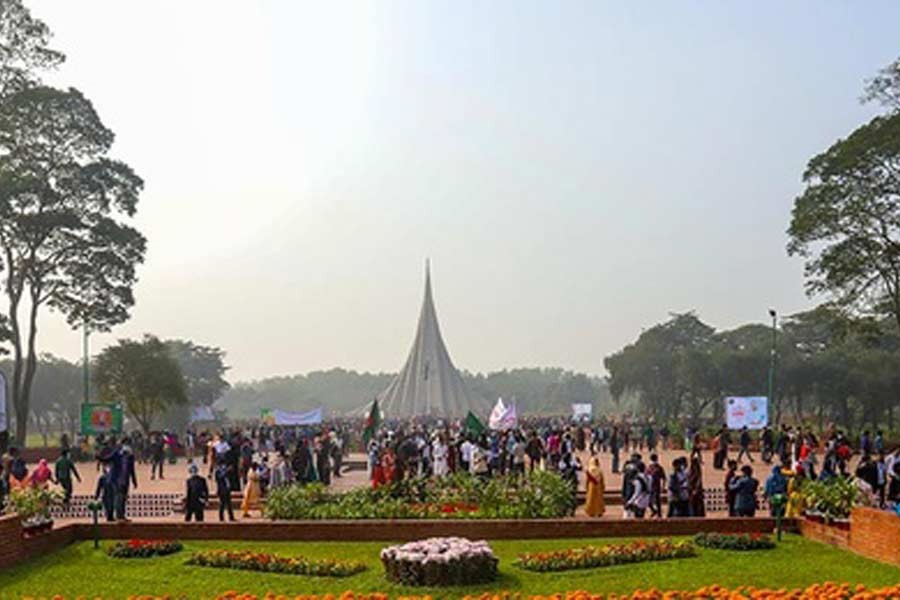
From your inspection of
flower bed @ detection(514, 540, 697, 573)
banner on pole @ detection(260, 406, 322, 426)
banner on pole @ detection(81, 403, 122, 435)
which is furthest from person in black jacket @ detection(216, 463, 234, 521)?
banner on pole @ detection(260, 406, 322, 426)

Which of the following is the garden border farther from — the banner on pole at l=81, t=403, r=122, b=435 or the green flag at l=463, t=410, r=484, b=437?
the banner on pole at l=81, t=403, r=122, b=435

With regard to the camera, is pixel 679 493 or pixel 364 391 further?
pixel 364 391

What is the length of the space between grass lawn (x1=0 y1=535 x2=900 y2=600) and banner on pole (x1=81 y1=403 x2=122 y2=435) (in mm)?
21054

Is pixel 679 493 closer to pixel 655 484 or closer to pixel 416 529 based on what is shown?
pixel 655 484

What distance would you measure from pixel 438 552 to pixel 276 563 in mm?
1972

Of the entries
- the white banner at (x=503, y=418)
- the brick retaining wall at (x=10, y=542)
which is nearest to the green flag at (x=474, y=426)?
the white banner at (x=503, y=418)

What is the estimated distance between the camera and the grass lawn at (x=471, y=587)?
10227 mm

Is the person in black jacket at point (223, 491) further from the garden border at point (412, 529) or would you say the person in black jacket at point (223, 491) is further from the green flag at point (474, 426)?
the green flag at point (474, 426)

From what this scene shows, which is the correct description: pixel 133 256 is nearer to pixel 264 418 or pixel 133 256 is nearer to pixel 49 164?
pixel 49 164

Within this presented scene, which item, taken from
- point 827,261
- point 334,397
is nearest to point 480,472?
point 827,261

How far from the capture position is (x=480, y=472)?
20750 mm

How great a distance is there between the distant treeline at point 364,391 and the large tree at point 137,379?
8948 cm

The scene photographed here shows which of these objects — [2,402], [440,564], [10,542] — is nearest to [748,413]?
[2,402]

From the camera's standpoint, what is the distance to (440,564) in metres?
10.1
